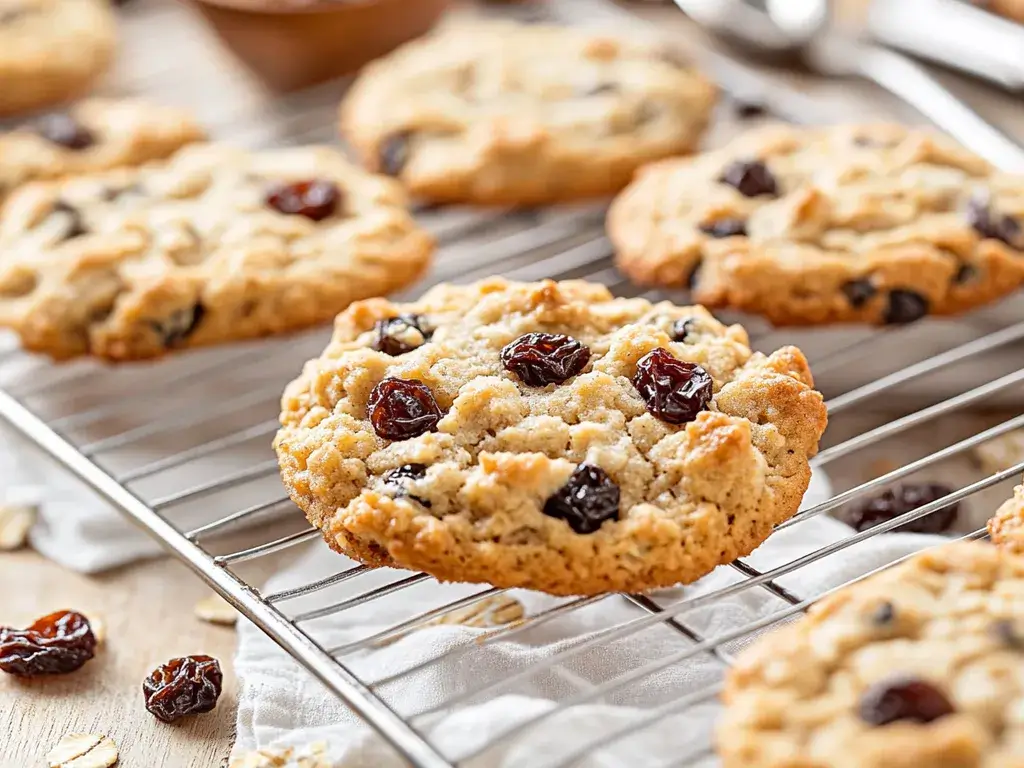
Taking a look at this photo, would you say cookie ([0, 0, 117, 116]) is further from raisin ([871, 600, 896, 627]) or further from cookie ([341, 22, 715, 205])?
raisin ([871, 600, 896, 627])

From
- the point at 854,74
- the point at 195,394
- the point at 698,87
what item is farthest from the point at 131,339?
the point at 854,74

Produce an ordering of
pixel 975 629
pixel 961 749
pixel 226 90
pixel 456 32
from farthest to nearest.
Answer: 1. pixel 226 90
2. pixel 456 32
3. pixel 975 629
4. pixel 961 749

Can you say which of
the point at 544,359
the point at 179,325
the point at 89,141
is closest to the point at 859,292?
the point at 544,359

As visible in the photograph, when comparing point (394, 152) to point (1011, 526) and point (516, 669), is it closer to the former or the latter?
point (516, 669)

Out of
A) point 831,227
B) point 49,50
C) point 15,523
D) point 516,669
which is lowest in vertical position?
point 15,523

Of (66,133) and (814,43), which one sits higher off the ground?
(814,43)

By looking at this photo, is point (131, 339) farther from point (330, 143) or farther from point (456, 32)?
point (456, 32)

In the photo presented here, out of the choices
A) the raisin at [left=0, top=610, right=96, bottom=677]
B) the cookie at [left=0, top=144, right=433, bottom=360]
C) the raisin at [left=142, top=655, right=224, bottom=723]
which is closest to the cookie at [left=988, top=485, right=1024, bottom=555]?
the raisin at [left=142, top=655, right=224, bottom=723]
